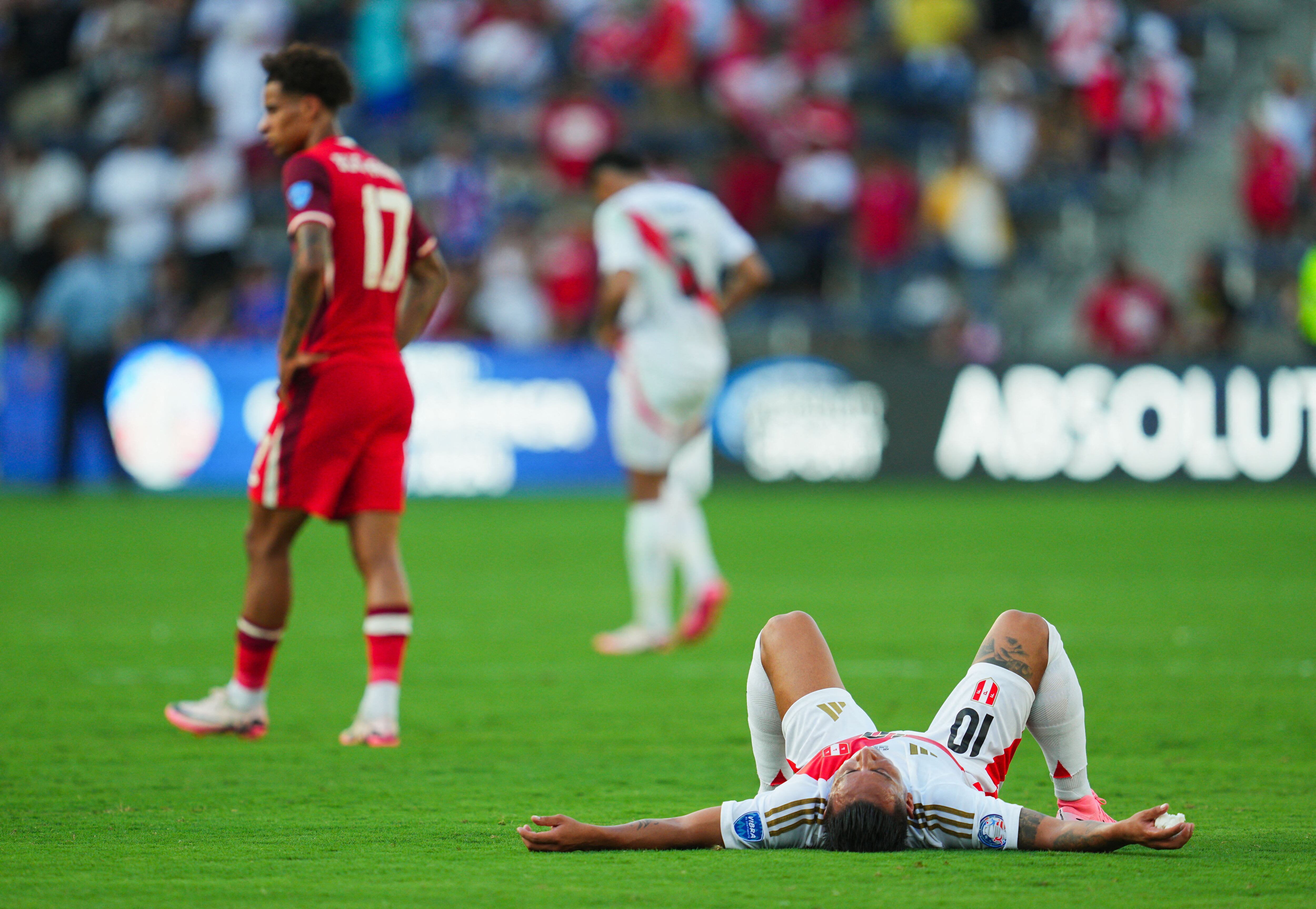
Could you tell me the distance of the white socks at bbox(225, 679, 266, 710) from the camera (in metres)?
5.62

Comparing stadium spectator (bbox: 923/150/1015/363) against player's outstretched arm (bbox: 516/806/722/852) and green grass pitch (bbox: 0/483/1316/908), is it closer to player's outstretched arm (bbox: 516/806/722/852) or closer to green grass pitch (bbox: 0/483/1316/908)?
green grass pitch (bbox: 0/483/1316/908)

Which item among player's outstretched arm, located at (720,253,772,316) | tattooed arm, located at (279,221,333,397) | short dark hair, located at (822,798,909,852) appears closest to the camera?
short dark hair, located at (822,798,909,852)

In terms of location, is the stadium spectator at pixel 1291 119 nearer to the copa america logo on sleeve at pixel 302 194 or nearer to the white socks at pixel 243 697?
the copa america logo on sleeve at pixel 302 194

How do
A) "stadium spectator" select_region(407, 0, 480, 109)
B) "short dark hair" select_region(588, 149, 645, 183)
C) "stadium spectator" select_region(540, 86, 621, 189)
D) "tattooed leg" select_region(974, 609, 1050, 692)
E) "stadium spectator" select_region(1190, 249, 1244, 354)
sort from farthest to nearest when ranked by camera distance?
"stadium spectator" select_region(407, 0, 480, 109) < "stadium spectator" select_region(540, 86, 621, 189) < "stadium spectator" select_region(1190, 249, 1244, 354) < "short dark hair" select_region(588, 149, 645, 183) < "tattooed leg" select_region(974, 609, 1050, 692)

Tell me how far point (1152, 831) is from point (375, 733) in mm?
2740

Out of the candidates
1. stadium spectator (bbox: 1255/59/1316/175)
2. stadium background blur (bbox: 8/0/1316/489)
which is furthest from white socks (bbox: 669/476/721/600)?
stadium spectator (bbox: 1255/59/1316/175)

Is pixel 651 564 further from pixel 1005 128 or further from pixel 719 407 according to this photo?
pixel 1005 128

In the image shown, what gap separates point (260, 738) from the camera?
18.4 feet

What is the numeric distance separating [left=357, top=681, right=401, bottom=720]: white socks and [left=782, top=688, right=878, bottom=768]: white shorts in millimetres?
1918

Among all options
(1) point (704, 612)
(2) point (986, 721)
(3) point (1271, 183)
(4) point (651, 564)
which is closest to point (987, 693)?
(2) point (986, 721)

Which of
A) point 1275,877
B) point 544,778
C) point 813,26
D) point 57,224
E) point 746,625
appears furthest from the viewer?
point 813,26

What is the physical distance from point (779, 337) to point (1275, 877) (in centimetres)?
1286

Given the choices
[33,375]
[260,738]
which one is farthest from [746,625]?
[33,375]

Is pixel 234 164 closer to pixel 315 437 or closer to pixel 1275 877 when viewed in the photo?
pixel 315 437
